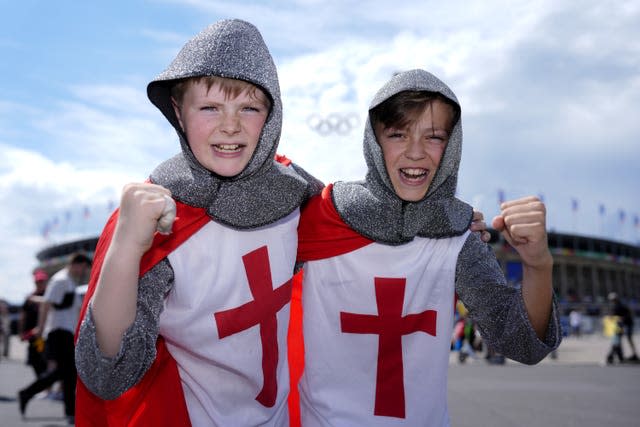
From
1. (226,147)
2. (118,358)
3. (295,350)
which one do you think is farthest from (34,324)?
(118,358)

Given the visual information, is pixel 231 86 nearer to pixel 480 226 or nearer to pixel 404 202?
pixel 404 202

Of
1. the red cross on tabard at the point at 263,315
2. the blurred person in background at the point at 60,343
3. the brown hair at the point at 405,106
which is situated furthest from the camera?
the blurred person in background at the point at 60,343

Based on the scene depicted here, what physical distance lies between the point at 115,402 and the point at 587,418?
662 centimetres

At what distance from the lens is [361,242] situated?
2383mm

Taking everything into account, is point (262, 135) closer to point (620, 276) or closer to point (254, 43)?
point (254, 43)

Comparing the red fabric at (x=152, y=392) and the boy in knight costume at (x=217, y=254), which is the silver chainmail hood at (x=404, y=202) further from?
the red fabric at (x=152, y=392)

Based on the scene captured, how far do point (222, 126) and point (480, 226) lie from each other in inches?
40.4

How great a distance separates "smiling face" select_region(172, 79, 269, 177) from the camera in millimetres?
2080

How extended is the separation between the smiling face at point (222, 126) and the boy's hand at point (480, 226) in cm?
88

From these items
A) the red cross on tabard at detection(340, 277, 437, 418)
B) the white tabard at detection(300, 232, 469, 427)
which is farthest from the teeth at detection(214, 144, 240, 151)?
the red cross on tabard at detection(340, 277, 437, 418)

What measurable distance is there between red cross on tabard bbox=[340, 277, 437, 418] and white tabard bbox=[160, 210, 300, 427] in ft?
1.10

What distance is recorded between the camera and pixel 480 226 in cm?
246

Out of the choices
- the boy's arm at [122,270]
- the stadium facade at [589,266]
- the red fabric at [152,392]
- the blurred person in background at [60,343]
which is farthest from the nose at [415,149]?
the stadium facade at [589,266]

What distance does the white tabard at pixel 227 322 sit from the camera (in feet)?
6.74
